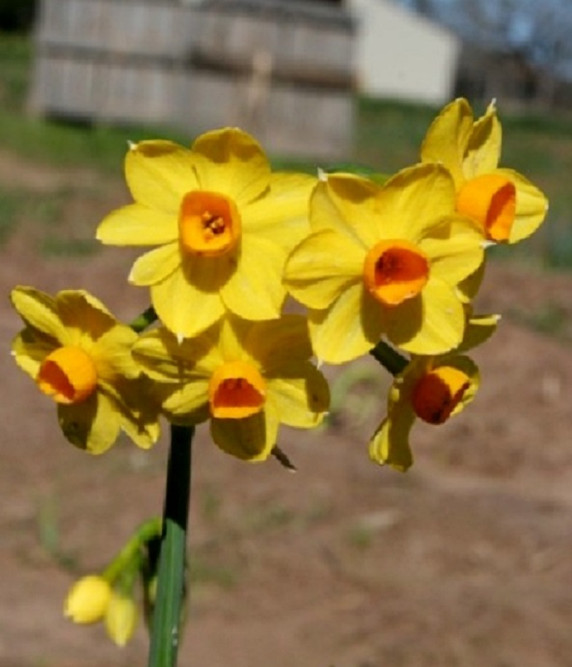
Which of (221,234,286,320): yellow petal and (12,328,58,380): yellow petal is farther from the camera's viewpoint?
(12,328,58,380): yellow petal

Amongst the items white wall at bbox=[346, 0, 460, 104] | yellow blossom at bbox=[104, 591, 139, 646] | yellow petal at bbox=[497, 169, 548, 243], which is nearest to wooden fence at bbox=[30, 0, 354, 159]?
white wall at bbox=[346, 0, 460, 104]

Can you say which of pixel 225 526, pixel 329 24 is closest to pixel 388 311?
pixel 225 526

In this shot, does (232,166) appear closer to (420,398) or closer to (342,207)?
(342,207)

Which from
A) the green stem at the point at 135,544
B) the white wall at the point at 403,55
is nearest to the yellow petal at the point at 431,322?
the green stem at the point at 135,544

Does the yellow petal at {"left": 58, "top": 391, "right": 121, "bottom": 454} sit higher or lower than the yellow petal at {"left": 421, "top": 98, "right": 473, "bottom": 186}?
lower

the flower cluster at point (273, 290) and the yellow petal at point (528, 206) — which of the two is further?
the yellow petal at point (528, 206)

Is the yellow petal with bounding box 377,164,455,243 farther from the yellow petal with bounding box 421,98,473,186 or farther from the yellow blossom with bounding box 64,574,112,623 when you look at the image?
the yellow blossom with bounding box 64,574,112,623

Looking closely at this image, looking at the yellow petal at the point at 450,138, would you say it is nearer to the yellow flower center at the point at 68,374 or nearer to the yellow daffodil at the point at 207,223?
the yellow daffodil at the point at 207,223
